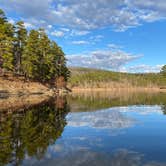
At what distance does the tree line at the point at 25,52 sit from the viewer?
65562mm

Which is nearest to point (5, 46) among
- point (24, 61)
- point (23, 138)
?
point (24, 61)

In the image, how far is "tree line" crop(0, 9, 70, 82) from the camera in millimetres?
65562

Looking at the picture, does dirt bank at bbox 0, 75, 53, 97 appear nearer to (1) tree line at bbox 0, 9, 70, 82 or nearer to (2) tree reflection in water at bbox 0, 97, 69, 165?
(1) tree line at bbox 0, 9, 70, 82

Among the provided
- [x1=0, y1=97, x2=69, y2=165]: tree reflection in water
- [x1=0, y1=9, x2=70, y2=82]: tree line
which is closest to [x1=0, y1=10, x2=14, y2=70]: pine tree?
[x1=0, y1=9, x2=70, y2=82]: tree line

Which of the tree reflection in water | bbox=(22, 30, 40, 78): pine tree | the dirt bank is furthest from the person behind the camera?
bbox=(22, 30, 40, 78): pine tree

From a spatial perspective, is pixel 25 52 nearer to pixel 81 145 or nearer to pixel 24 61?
pixel 24 61

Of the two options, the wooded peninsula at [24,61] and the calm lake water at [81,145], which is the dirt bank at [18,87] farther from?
the calm lake water at [81,145]

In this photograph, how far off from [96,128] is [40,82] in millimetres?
60172

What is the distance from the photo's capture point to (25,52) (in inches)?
3007

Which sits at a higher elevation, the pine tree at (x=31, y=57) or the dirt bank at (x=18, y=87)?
the pine tree at (x=31, y=57)

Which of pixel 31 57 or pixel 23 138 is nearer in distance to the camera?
pixel 23 138

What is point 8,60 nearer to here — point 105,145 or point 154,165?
point 105,145

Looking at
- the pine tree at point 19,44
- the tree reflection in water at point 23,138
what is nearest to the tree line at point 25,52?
the pine tree at point 19,44

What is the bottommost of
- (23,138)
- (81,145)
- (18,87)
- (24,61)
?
(81,145)
